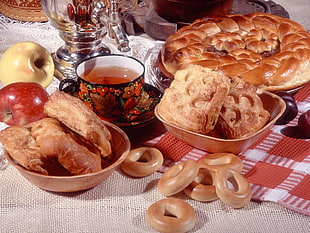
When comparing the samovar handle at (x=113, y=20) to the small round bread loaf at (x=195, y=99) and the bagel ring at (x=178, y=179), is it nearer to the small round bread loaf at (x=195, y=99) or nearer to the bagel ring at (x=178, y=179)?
the small round bread loaf at (x=195, y=99)

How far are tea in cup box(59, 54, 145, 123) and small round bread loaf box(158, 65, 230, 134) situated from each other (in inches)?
4.5

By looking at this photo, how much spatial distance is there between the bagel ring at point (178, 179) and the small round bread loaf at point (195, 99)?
12 cm

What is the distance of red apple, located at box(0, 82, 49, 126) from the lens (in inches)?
53.1

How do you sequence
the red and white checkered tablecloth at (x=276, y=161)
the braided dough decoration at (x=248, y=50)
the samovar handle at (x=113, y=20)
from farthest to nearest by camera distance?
1. the samovar handle at (x=113, y=20)
2. the braided dough decoration at (x=248, y=50)
3. the red and white checkered tablecloth at (x=276, y=161)

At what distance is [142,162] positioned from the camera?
3.95ft

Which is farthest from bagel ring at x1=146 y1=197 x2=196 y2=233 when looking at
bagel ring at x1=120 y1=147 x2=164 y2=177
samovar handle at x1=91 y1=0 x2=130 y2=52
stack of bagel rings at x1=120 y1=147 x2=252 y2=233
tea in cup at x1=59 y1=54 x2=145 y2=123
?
samovar handle at x1=91 y1=0 x2=130 y2=52

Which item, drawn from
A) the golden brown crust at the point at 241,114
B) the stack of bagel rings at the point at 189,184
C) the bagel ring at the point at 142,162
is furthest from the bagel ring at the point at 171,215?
the golden brown crust at the point at 241,114

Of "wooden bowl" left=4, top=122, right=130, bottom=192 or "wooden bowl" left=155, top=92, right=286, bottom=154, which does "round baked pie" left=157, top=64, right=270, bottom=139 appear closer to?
"wooden bowl" left=155, top=92, right=286, bottom=154

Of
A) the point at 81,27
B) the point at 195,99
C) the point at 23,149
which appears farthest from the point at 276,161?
the point at 81,27

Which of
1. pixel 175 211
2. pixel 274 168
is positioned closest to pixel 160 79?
pixel 274 168

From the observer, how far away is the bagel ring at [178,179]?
106 centimetres

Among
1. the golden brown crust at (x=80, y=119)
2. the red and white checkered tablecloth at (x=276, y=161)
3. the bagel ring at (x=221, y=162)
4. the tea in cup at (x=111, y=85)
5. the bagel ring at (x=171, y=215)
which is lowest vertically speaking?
the red and white checkered tablecloth at (x=276, y=161)

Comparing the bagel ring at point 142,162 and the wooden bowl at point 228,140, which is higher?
the wooden bowl at point 228,140

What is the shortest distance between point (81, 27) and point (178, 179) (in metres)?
0.87
